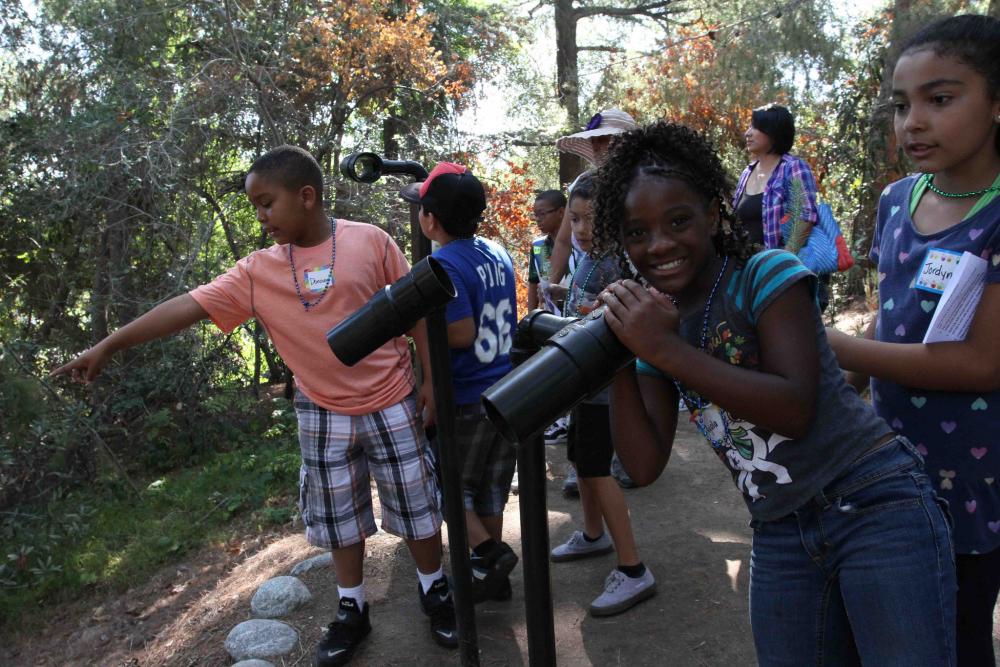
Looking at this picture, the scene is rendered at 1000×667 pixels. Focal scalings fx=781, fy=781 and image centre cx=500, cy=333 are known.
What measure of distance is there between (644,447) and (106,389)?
6271 mm

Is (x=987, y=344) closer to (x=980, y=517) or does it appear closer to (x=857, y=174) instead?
→ (x=980, y=517)

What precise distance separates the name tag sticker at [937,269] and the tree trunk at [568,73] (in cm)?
1030

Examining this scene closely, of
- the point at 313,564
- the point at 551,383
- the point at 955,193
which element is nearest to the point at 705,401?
the point at 551,383

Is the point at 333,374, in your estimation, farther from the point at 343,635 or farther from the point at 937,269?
the point at 937,269

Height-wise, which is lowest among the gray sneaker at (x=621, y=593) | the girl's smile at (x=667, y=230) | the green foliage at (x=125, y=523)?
the green foliage at (x=125, y=523)

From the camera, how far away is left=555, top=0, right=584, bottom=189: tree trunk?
11.9 metres

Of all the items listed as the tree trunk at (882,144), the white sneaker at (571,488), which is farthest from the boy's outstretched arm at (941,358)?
the tree trunk at (882,144)

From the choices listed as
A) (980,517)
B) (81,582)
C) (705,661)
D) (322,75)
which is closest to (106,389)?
(81,582)

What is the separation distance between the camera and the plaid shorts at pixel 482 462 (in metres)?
3.34

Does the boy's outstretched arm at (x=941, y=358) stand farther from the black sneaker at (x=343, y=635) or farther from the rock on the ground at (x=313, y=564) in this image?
the rock on the ground at (x=313, y=564)

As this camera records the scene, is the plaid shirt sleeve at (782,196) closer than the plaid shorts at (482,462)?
No

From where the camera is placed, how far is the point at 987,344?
5.28ft

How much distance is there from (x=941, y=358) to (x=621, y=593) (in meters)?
1.99

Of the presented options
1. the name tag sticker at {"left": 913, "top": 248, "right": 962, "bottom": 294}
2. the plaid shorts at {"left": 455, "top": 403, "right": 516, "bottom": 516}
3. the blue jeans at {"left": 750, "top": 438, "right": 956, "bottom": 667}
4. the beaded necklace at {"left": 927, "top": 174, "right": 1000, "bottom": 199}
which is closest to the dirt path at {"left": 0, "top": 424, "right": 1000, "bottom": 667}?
the plaid shorts at {"left": 455, "top": 403, "right": 516, "bottom": 516}
